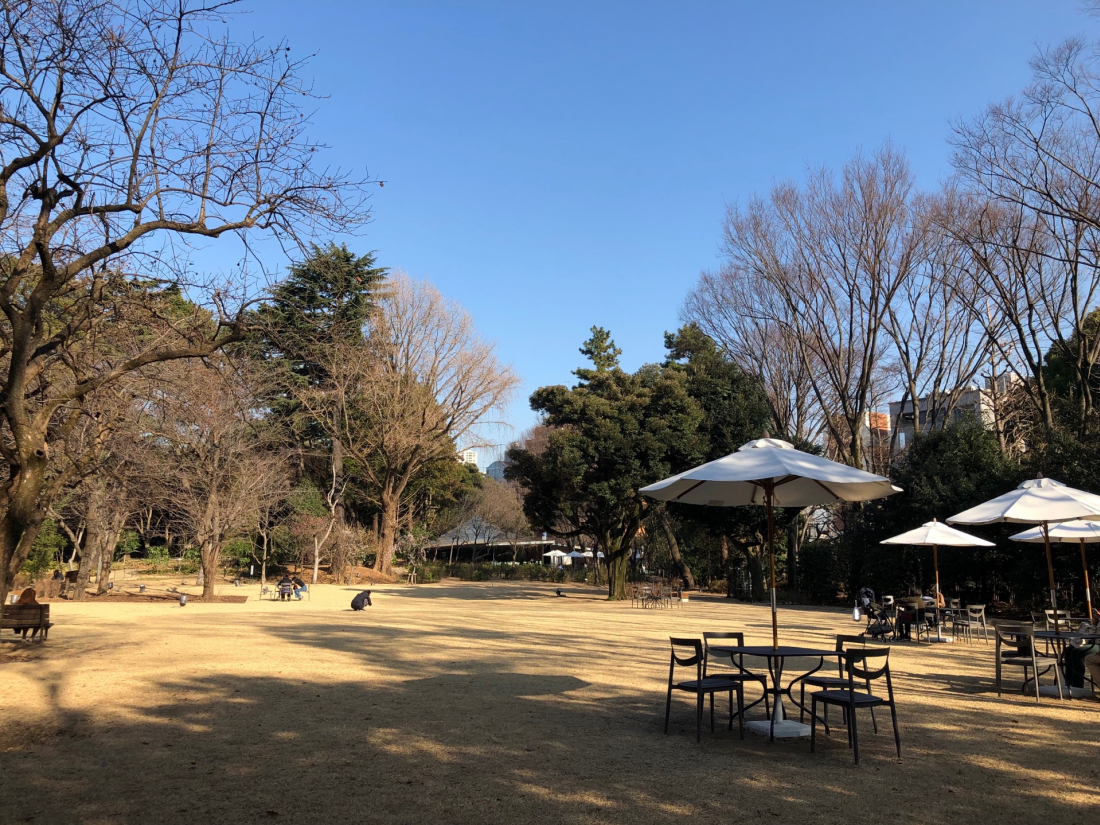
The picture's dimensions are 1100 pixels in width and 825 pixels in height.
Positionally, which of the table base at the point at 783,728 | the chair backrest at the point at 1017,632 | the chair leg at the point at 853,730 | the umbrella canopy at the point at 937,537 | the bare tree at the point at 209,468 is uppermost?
the bare tree at the point at 209,468

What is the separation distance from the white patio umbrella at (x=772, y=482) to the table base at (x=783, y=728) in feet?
2.15

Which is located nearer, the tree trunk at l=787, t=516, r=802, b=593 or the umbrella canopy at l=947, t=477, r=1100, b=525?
the umbrella canopy at l=947, t=477, r=1100, b=525

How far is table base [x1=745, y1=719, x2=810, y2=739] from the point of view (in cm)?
670

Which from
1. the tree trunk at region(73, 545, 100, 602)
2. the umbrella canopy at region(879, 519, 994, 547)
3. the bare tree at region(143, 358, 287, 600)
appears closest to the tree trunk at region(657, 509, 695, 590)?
the bare tree at region(143, 358, 287, 600)

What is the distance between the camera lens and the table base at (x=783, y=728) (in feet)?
22.0

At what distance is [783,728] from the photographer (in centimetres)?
676

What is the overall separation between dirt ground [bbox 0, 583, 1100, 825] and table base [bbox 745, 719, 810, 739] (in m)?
0.12

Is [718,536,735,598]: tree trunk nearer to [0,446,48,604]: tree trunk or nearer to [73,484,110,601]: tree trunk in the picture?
[73,484,110,601]: tree trunk

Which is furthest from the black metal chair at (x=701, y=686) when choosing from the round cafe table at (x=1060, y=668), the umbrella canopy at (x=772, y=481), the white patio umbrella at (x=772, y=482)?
the round cafe table at (x=1060, y=668)

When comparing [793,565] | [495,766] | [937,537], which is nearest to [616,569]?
[793,565]

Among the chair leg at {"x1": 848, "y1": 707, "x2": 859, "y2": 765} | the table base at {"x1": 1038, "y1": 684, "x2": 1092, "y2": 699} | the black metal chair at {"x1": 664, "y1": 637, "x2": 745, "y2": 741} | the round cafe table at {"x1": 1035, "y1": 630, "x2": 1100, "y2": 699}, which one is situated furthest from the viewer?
the table base at {"x1": 1038, "y1": 684, "x2": 1092, "y2": 699}

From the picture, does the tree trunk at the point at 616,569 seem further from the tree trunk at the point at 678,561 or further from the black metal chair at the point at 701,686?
the black metal chair at the point at 701,686

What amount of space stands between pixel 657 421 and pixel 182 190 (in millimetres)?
19415

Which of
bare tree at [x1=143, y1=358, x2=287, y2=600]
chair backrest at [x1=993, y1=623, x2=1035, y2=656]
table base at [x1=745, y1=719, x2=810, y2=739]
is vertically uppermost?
bare tree at [x1=143, y1=358, x2=287, y2=600]
